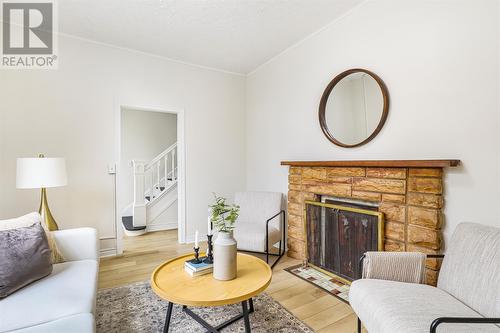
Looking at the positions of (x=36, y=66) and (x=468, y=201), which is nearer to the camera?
(x=468, y=201)

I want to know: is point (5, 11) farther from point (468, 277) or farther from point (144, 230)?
point (468, 277)

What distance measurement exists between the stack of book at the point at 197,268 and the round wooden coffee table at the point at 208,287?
27 millimetres

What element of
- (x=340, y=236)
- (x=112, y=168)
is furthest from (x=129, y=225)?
(x=340, y=236)

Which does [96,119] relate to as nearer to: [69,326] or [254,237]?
[254,237]

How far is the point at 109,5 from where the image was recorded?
2439 mm

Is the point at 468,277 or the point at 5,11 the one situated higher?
the point at 5,11

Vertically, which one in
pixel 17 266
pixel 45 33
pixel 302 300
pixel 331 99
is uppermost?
pixel 45 33

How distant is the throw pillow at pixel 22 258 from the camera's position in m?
1.46

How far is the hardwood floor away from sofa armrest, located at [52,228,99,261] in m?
0.60

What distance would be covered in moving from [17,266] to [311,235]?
249 cm

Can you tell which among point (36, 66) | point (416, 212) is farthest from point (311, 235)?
point (36, 66)

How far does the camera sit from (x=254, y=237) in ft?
9.42

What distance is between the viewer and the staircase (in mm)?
4406

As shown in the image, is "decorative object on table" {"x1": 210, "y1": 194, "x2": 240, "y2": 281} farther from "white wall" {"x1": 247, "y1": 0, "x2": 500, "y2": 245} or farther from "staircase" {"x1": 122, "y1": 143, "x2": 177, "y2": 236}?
"staircase" {"x1": 122, "y1": 143, "x2": 177, "y2": 236}
